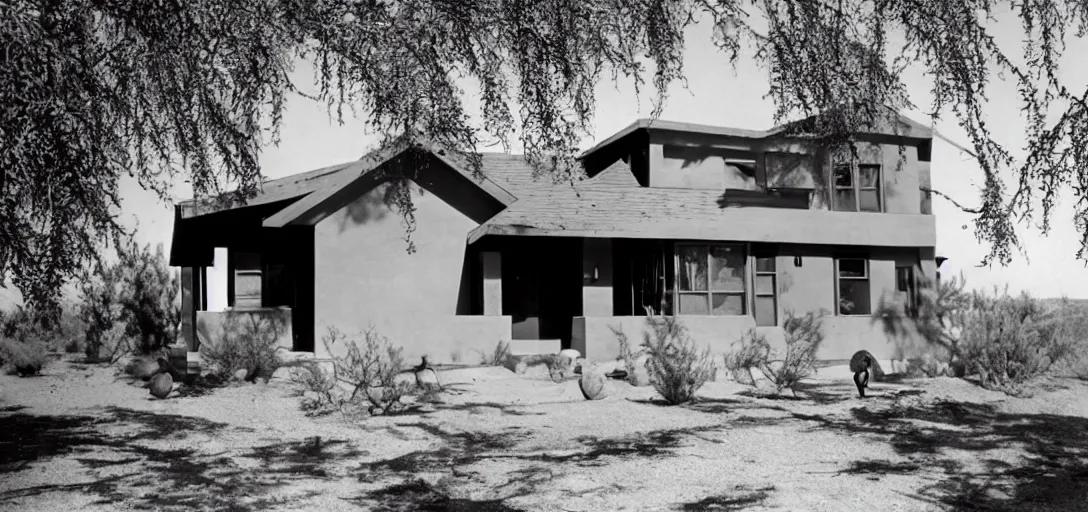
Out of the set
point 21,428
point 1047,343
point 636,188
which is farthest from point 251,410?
point 1047,343

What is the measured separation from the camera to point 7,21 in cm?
645

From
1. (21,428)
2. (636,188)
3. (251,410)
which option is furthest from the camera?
(636,188)

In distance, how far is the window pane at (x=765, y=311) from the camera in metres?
21.3

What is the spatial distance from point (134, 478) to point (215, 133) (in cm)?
325

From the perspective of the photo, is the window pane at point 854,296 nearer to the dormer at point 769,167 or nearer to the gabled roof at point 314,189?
the dormer at point 769,167

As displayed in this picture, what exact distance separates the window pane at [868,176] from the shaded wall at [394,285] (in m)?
9.81

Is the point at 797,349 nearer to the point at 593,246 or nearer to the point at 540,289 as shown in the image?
the point at 593,246

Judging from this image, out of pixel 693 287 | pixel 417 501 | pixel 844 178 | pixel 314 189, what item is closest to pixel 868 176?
pixel 844 178

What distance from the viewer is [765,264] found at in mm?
21531

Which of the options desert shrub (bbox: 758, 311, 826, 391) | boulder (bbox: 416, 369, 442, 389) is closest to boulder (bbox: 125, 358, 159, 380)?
boulder (bbox: 416, 369, 442, 389)

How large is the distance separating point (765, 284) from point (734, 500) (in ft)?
47.3

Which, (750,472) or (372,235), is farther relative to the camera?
(372,235)

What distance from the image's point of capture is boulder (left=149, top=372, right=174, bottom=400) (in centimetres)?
1420

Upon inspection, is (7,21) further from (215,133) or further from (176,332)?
(176,332)
